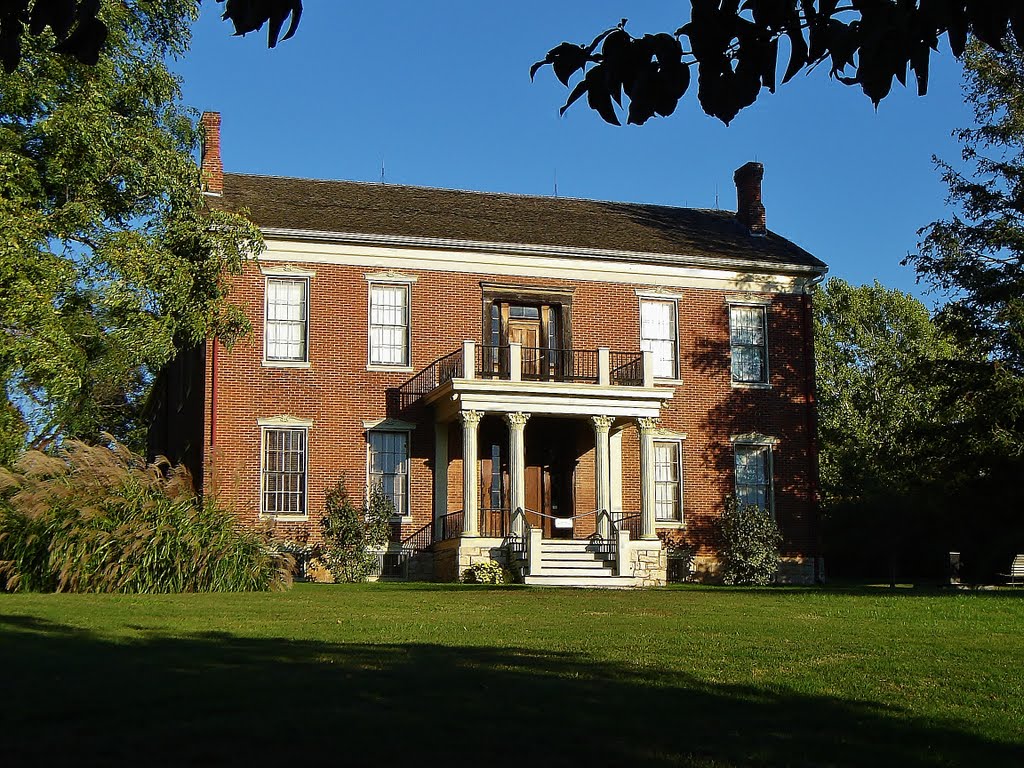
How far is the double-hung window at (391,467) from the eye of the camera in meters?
28.6

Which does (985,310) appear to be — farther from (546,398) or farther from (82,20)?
(82,20)

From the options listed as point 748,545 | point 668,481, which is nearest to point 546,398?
point 668,481

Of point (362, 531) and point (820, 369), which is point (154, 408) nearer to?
point (362, 531)

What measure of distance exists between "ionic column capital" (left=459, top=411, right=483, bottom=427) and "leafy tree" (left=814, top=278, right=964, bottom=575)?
17.6 meters

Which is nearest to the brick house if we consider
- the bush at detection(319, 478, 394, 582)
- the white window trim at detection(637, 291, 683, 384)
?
the white window trim at detection(637, 291, 683, 384)

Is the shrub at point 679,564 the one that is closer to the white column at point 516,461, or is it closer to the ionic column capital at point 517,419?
the white column at point 516,461

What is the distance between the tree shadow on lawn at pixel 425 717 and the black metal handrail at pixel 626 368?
19830mm

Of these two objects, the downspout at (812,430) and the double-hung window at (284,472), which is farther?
the downspout at (812,430)

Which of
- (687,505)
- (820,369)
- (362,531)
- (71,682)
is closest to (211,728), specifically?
(71,682)

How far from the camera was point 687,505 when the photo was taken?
30422mm

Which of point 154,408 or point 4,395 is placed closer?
point 4,395

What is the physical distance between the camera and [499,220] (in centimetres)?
3159

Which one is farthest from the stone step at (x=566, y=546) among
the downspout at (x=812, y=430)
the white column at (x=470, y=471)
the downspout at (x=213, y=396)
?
the downspout at (x=213, y=396)

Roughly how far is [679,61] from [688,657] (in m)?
6.00
